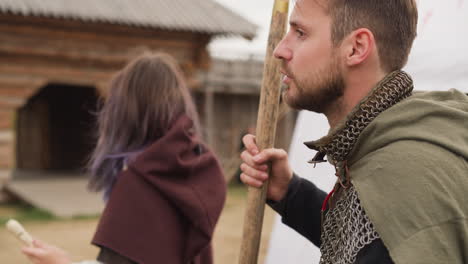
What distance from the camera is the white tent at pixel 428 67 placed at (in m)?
2.32

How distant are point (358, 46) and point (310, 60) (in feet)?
0.37

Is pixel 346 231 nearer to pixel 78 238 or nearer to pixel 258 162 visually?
pixel 258 162

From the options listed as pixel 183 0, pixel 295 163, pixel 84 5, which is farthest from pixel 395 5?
pixel 183 0

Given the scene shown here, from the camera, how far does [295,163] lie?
280 centimetres

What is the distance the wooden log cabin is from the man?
24.2 feet

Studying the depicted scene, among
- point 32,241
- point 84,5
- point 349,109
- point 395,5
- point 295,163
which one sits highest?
point 84,5

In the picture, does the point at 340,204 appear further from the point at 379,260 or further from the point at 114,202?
the point at 114,202

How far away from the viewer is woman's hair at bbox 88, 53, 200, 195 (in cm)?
214

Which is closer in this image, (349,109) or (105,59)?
(349,109)

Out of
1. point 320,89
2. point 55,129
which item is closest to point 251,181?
Result: point 320,89

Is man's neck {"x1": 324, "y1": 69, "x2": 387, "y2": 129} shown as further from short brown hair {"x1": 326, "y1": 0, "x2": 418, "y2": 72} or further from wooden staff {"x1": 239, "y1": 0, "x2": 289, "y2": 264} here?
wooden staff {"x1": 239, "y1": 0, "x2": 289, "y2": 264}

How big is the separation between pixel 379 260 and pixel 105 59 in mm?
9707

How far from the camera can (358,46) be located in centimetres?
123

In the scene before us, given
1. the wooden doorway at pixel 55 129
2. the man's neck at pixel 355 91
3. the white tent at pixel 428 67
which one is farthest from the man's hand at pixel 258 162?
the wooden doorway at pixel 55 129
